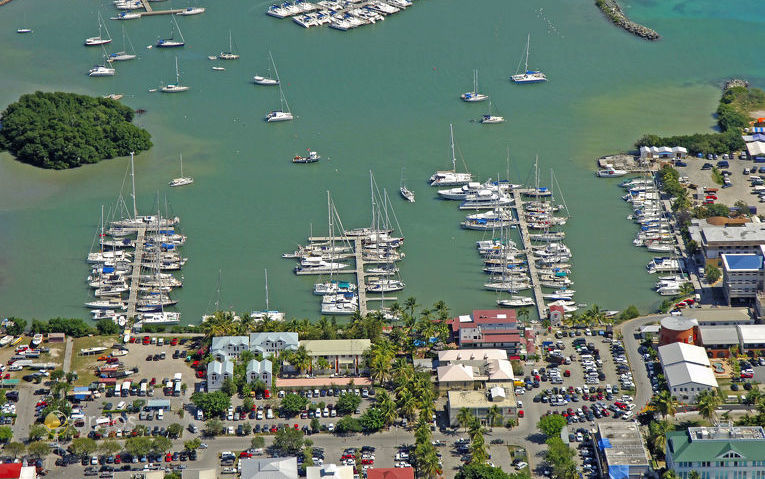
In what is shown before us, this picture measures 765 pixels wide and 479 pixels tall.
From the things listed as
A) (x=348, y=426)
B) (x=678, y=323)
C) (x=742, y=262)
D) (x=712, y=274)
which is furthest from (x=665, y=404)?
(x=712, y=274)

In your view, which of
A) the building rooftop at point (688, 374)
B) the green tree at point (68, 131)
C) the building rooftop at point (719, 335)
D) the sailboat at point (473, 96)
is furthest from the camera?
the sailboat at point (473, 96)

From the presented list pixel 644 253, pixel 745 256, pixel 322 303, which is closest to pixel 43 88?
pixel 322 303

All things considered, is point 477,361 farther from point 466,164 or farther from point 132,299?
point 466,164

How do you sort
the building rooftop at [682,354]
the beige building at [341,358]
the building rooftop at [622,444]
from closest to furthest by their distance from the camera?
the building rooftop at [622,444] < the building rooftop at [682,354] < the beige building at [341,358]

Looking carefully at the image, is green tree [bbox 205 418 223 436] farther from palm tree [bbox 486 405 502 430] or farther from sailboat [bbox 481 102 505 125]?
sailboat [bbox 481 102 505 125]

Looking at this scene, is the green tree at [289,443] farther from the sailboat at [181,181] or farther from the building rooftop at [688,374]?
the sailboat at [181,181]

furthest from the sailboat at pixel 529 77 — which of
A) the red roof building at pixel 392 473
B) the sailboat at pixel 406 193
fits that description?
the red roof building at pixel 392 473
